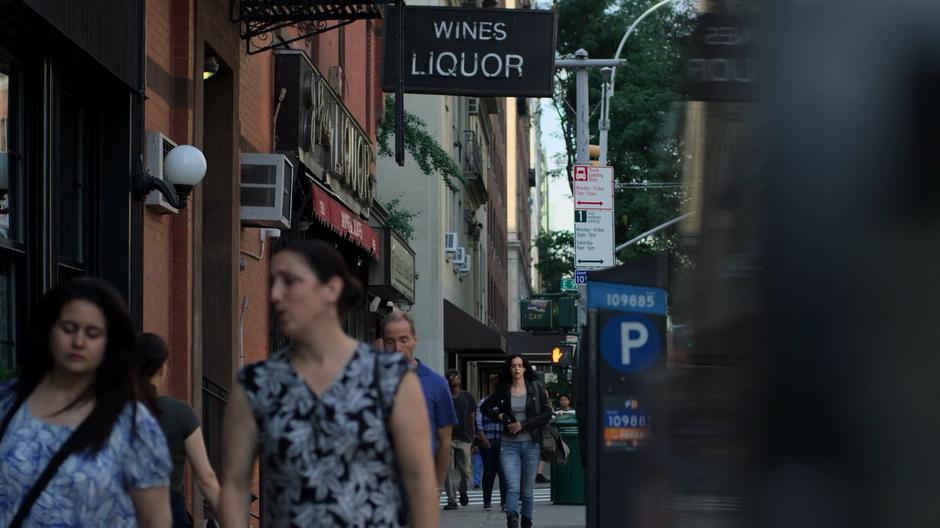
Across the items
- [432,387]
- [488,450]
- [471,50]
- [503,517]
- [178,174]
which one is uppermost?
[471,50]

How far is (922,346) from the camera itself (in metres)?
3.06

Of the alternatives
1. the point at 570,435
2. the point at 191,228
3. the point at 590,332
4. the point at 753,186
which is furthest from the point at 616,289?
the point at 570,435

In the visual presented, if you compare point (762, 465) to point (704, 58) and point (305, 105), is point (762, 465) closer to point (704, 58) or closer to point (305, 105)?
point (704, 58)

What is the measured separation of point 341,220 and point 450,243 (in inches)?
801

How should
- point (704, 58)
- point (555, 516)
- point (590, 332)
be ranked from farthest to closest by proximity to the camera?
point (555, 516)
point (590, 332)
point (704, 58)

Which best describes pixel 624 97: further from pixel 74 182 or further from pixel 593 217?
pixel 74 182

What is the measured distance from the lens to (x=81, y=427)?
189 inches

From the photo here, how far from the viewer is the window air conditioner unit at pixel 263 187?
1616 centimetres

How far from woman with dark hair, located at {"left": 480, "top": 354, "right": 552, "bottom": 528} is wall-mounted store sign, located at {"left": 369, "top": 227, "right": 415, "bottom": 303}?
893cm

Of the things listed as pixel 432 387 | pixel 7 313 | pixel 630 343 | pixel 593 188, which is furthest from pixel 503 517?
pixel 432 387

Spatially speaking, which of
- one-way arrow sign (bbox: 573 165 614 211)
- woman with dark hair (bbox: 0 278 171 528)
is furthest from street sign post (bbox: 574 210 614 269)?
woman with dark hair (bbox: 0 278 171 528)

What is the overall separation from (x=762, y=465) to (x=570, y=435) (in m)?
19.0

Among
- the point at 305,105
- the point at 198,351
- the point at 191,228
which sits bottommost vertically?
the point at 198,351

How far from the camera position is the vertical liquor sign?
77.3ft
